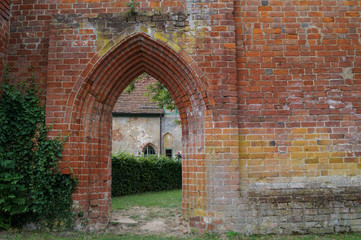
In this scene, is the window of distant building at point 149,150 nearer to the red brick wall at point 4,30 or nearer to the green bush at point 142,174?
the green bush at point 142,174

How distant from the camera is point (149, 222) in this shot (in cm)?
669

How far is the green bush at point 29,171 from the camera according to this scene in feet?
17.5

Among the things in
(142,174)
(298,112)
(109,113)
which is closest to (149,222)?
(109,113)

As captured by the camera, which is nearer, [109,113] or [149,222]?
[109,113]

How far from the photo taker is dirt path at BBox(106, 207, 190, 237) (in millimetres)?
5870

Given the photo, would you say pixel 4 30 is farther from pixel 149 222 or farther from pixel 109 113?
pixel 149 222

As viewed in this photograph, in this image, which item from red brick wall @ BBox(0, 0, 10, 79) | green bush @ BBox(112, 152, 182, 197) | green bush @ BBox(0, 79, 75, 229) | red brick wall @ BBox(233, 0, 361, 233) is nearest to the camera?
green bush @ BBox(0, 79, 75, 229)

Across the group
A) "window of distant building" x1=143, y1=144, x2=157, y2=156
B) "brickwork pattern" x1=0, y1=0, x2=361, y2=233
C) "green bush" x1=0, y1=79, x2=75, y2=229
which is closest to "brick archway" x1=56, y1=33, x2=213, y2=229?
"brickwork pattern" x1=0, y1=0, x2=361, y2=233

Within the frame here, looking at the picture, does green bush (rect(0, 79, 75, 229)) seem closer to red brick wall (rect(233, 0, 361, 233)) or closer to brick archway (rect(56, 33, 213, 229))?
brick archway (rect(56, 33, 213, 229))

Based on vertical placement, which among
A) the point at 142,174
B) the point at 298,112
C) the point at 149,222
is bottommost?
the point at 149,222

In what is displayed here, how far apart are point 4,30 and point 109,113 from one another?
9.01 feet

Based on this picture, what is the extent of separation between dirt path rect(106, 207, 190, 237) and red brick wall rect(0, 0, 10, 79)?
13.4 ft

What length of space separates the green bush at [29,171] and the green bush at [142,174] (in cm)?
633

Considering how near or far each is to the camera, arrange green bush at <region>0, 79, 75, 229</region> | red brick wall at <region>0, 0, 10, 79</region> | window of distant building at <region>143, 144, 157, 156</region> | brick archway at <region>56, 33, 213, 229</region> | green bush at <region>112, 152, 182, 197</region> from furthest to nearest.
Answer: window of distant building at <region>143, 144, 157, 156</region> → green bush at <region>112, 152, 182, 197</region> → red brick wall at <region>0, 0, 10, 79</region> → brick archway at <region>56, 33, 213, 229</region> → green bush at <region>0, 79, 75, 229</region>
